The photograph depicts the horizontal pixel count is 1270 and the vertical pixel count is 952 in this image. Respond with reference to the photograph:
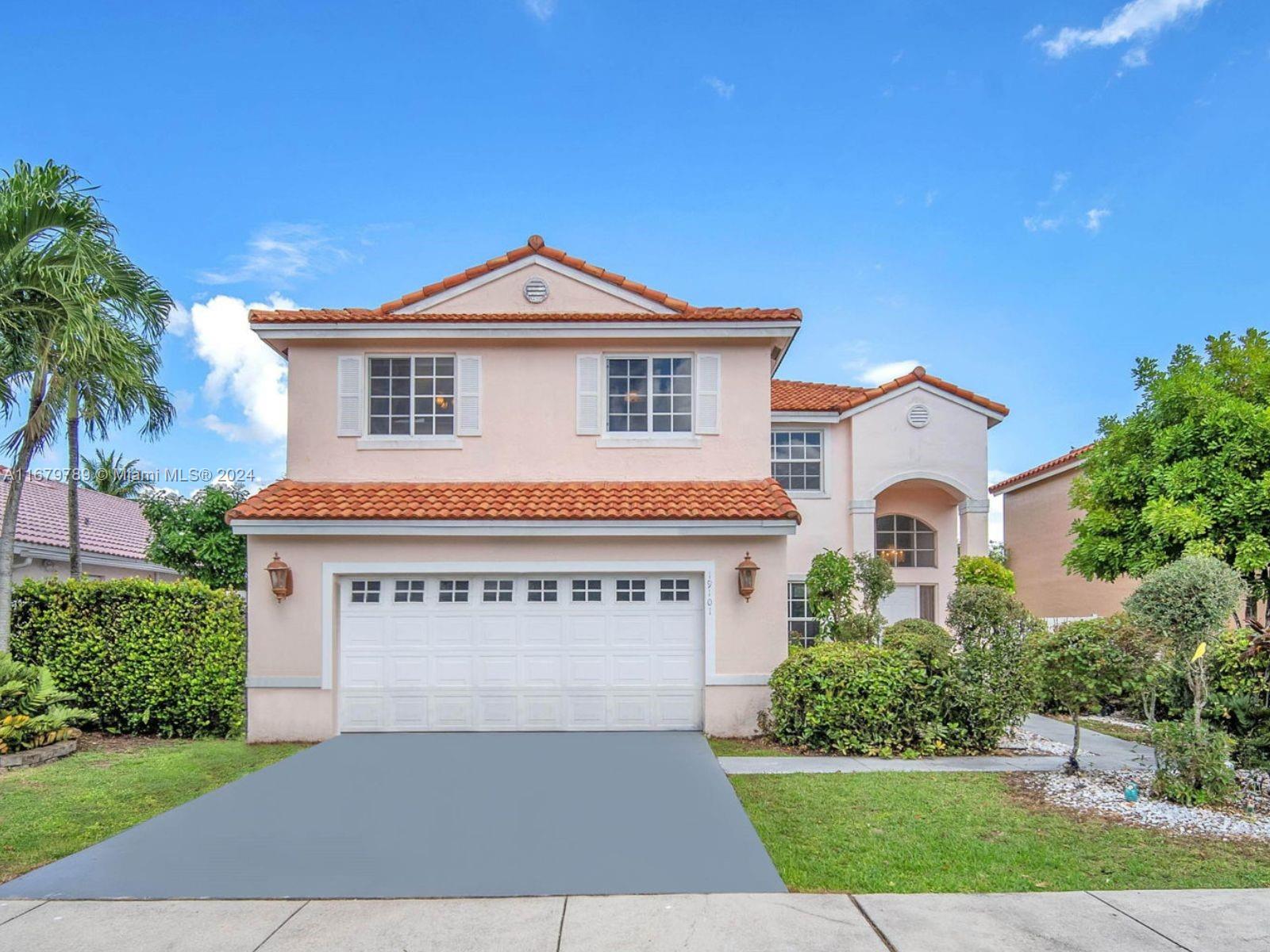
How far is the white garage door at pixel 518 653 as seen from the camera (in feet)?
34.3

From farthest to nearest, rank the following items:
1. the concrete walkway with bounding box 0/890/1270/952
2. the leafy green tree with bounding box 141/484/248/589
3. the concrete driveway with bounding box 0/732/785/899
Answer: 1. the leafy green tree with bounding box 141/484/248/589
2. the concrete driveway with bounding box 0/732/785/899
3. the concrete walkway with bounding box 0/890/1270/952

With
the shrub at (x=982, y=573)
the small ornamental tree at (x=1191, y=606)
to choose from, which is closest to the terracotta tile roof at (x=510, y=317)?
the small ornamental tree at (x=1191, y=606)

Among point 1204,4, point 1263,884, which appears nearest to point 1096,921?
point 1263,884

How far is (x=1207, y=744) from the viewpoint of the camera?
7.12 m

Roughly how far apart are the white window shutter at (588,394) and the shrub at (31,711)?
8.09 meters

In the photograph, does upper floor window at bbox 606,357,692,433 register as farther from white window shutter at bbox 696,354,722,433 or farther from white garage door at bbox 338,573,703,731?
white garage door at bbox 338,573,703,731

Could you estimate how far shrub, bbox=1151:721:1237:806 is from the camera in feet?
23.1

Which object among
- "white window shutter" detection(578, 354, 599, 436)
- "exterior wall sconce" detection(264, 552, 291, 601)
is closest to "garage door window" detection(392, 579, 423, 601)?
"exterior wall sconce" detection(264, 552, 291, 601)

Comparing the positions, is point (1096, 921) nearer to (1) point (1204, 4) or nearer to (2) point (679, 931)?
(2) point (679, 931)

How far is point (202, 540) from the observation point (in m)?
15.2

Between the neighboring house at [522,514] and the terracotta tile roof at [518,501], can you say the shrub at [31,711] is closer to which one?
the neighboring house at [522,514]

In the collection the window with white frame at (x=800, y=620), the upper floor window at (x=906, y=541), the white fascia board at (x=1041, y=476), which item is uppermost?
the white fascia board at (x=1041, y=476)

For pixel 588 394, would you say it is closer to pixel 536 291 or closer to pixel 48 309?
pixel 536 291

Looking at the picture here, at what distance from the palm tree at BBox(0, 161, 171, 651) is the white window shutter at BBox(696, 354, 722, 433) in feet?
27.6
